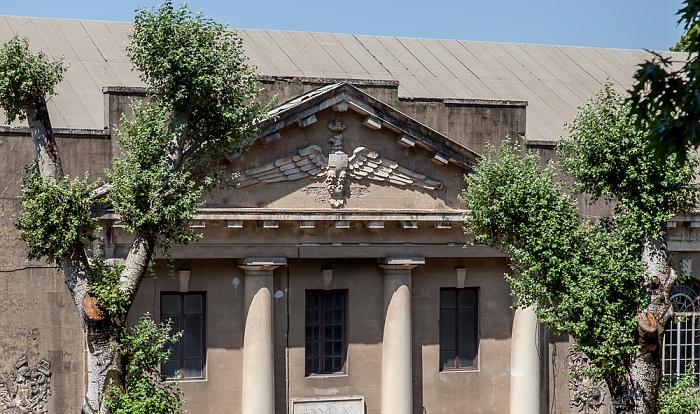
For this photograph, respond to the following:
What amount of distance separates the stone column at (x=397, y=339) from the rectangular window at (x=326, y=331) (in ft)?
3.22

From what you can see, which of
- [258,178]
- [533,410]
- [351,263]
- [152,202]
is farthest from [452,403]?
[152,202]

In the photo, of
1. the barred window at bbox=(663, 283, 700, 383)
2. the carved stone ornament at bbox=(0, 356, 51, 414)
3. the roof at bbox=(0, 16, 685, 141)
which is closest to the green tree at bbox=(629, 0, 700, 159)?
the carved stone ornament at bbox=(0, 356, 51, 414)

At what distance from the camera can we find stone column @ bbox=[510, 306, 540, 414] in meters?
25.9

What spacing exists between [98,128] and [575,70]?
1561 centimetres

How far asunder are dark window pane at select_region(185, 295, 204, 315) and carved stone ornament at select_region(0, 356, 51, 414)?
3.14 m

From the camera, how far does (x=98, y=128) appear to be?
2478 centimetres

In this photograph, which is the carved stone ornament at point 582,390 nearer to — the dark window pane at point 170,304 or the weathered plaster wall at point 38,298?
the dark window pane at point 170,304

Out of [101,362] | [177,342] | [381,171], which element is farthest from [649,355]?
[177,342]

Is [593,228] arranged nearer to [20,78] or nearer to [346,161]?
[346,161]

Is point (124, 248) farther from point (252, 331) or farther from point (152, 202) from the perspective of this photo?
point (152, 202)

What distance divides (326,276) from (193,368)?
3.51 metres

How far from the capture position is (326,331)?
82.9 ft

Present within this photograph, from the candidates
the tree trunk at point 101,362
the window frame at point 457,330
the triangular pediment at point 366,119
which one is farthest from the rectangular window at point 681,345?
the tree trunk at point 101,362

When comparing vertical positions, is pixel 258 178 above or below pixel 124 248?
above
